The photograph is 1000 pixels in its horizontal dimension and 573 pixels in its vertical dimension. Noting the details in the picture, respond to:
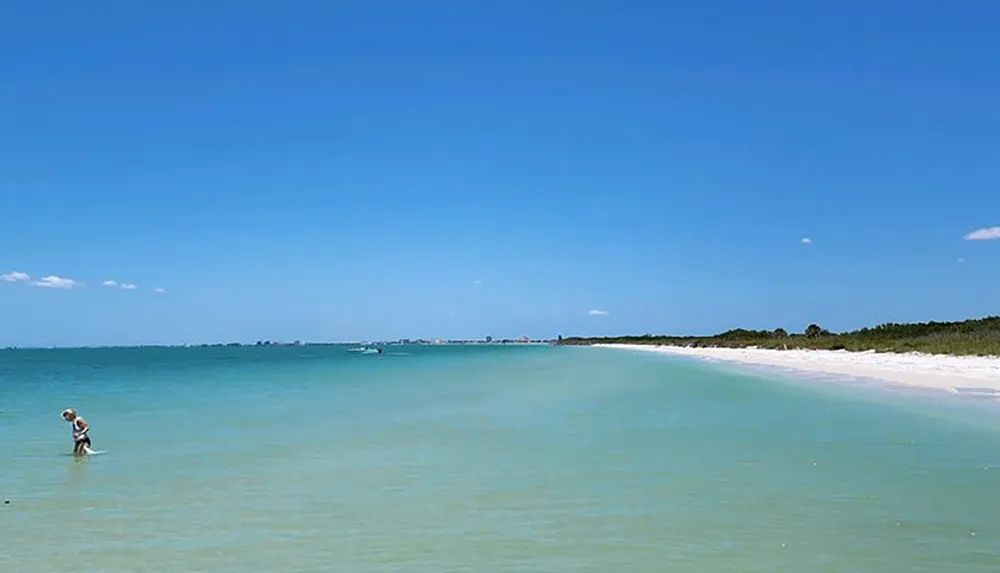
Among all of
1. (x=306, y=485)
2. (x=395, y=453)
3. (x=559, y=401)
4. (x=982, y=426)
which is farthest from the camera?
(x=559, y=401)

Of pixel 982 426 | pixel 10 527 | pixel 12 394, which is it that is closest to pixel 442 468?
pixel 10 527

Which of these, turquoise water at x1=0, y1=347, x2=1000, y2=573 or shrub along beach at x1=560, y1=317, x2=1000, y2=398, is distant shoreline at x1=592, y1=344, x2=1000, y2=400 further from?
turquoise water at x1=0, y1=347, x2=1000, y2=573

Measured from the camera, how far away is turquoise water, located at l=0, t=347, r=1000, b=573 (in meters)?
9.24

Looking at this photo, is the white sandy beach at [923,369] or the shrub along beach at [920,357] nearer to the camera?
the white sandy beach at [923,369]

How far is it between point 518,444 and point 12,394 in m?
36.8

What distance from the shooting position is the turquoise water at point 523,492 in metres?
9.24

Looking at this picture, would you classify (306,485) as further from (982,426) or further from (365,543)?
(982,426)

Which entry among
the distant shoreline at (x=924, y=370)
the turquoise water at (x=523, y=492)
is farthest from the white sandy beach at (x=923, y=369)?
the turquoise water at (x=523, y=492)

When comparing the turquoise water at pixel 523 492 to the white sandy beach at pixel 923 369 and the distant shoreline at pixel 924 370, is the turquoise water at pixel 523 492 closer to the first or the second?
the white sandy beach at pixel 923 369

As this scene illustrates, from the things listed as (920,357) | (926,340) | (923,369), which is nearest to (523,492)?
(923,369)

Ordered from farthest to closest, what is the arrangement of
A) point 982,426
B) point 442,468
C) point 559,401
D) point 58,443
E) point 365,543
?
point 559,401
point 58,443
point 982,426
point 442,468
point 365,543

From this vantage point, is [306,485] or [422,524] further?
[306,485]

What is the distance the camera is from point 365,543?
32.5ft

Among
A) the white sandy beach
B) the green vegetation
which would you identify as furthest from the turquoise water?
the green vegetation
